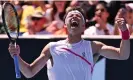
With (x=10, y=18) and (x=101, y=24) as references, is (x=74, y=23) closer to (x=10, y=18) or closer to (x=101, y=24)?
(x=10, y=18)

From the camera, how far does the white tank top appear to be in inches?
208

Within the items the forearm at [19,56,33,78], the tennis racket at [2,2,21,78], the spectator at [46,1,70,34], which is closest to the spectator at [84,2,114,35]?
the spectator at [46,1,70,34]

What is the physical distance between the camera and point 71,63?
17.4ft

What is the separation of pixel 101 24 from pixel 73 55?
3.36m

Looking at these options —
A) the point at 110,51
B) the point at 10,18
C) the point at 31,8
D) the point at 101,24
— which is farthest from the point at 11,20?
the point at 31,8

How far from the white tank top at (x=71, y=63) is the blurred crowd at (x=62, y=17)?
297 cm

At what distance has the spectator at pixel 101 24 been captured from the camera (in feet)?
27.8

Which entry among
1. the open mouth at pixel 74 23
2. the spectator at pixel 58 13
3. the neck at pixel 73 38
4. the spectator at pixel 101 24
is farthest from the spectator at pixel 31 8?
the open mouth at pixel 74 23

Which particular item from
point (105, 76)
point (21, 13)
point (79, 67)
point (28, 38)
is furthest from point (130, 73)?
point (21, 13)

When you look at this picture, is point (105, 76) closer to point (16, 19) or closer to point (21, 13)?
point (16, 19)

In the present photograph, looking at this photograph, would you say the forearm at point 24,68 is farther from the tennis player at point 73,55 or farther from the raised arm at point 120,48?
the raised arm at point 120,48

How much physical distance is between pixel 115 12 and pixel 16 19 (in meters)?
3.86

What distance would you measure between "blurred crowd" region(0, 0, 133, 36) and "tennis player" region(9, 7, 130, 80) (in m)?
2.91

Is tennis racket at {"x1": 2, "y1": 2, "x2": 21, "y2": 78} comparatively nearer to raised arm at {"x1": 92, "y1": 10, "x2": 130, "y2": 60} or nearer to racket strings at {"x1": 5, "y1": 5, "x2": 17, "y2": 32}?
racket strings at {"x1": 5, "y1": 5, "x2": 17, "y2": 32}
